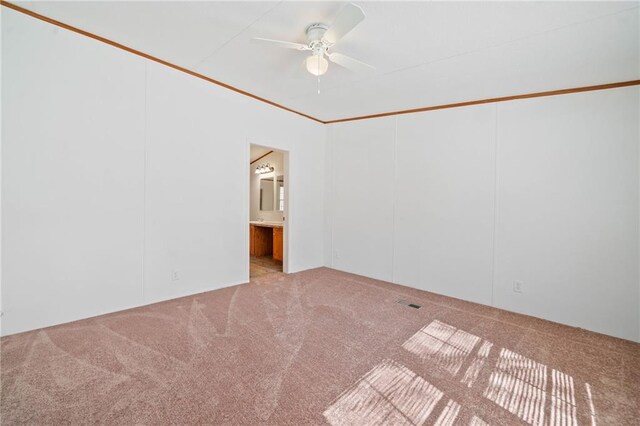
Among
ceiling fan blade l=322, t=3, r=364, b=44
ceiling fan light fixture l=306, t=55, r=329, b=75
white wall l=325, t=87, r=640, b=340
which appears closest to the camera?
ceiling fan blade l=322, t=3, r=364, b=44

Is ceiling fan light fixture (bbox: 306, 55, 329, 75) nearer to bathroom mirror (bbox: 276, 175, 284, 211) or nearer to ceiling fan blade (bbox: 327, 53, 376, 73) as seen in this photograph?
ceiling fan blade (bbox: 327, 53, 376, 73)

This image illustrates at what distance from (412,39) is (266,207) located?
5013 mm

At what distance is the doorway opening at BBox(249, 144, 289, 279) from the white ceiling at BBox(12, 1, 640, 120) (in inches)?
111

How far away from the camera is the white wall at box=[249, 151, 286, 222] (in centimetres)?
636

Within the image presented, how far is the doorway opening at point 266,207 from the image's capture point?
562 centimetres

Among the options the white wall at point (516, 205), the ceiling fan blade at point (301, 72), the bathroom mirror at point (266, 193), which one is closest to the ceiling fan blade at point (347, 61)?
the ceiling fan blade at point (301, 72)

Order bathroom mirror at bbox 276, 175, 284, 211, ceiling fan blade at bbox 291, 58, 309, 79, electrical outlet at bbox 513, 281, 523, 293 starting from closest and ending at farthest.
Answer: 1. ceiling fan blade at bbox 291, 58, 309, 79
2. electrical outlet at bbox 513, 281, 523, 293
3. bathroom mirror at bbox 276, 175, 284, 211

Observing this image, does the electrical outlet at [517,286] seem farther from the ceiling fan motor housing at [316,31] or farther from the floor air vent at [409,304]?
the ceiling fan motor housing at [316,31]

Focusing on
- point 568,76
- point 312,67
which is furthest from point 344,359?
point 568,76

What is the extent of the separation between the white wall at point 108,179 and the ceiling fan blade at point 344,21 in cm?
205

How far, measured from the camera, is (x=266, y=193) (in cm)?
669

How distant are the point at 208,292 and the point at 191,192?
1.34 metres

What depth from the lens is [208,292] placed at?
3570 millimetres

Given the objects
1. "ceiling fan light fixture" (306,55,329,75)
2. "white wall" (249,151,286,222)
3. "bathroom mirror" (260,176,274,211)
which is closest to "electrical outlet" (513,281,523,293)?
"ceiling fan light fixture" (306,55,329,75)
